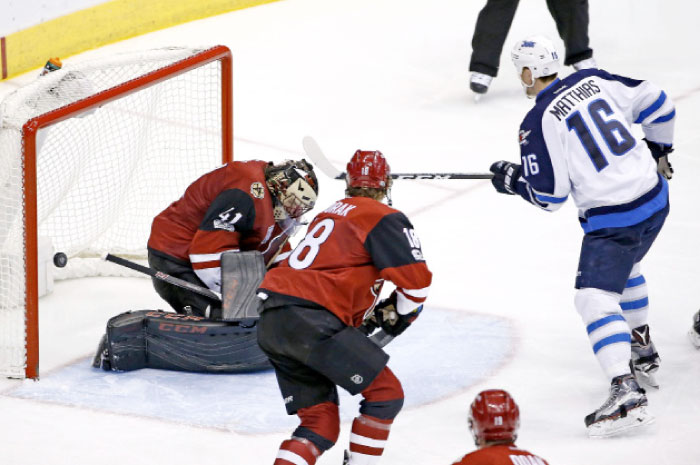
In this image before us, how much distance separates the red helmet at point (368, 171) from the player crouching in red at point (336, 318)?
0.11 meters

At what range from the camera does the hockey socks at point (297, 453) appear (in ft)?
8.91

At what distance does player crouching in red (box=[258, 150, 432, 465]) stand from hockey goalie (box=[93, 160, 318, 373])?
32.6 inches

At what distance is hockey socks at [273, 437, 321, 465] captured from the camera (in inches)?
107

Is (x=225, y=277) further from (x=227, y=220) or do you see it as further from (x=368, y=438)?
(x=368, y=438)

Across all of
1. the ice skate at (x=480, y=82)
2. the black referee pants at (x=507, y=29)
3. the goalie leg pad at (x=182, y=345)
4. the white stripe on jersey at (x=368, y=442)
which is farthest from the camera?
the ice skate at (x=480, y=82)

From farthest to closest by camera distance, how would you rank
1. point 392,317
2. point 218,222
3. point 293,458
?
point 218,222 → point 392,317 → point 293,458

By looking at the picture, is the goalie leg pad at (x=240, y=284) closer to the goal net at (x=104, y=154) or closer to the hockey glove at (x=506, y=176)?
the goal net at (x=104, y=154)

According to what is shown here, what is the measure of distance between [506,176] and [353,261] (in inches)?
37.1

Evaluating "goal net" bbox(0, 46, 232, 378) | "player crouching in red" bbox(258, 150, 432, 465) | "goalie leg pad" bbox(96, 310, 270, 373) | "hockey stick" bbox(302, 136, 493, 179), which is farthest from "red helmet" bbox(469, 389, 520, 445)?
"hockey stick" bbox(302, 136, 493, 179)

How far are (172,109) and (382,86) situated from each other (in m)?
2.50

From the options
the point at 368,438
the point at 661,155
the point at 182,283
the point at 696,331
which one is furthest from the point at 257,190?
the point at 696,331

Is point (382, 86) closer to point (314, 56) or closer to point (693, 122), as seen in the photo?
point (314, 56)

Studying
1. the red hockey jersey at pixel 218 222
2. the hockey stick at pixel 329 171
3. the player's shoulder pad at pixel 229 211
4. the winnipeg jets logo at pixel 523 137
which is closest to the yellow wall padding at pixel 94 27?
the hockey stick at pixel 329 171

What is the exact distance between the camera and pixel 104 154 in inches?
182
